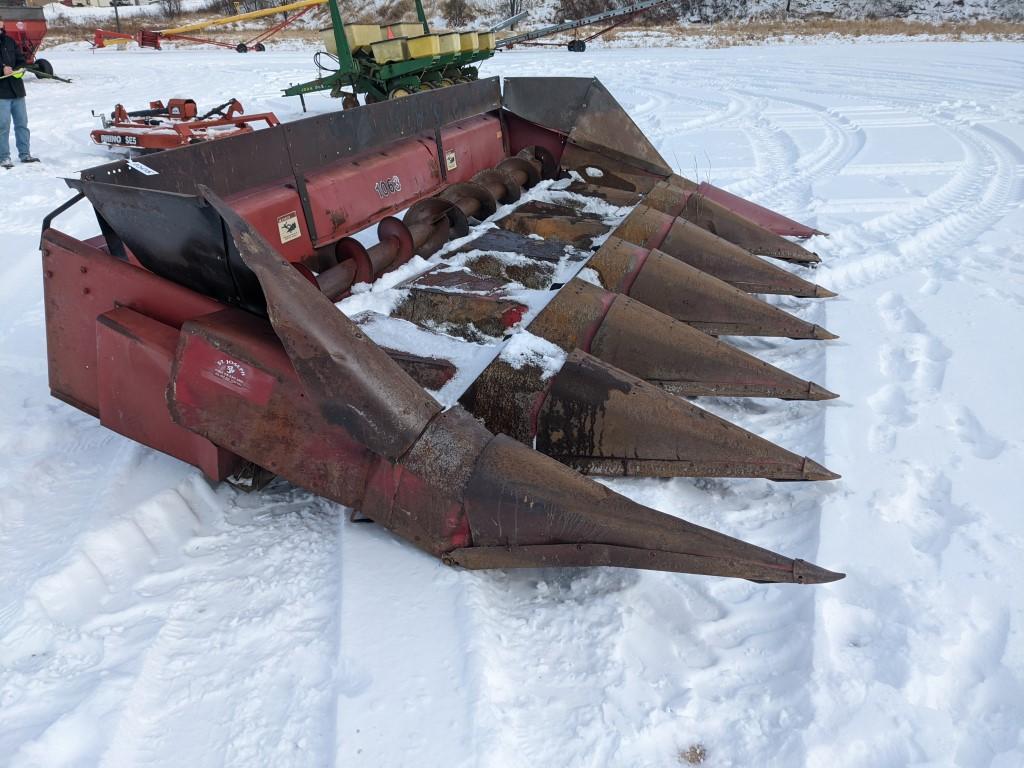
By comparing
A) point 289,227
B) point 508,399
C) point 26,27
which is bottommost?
point 508,399

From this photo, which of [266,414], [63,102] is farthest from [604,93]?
[63,102]

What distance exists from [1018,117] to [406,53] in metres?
7.72

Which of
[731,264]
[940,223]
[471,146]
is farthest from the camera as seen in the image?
[940,223]

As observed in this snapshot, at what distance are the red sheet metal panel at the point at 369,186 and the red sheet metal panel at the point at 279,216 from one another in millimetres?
37

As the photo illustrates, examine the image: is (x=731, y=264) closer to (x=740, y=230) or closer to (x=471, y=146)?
(x=740, y=230)

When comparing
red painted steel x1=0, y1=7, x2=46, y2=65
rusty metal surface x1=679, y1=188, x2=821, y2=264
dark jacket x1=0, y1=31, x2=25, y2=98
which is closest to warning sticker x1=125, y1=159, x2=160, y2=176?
rusty metal surface x1=679, y1=188, x2=821, y2=264

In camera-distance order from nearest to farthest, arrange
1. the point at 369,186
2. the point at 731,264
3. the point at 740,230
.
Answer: the point at 731,264
the point at 369,186
the point at 740,230

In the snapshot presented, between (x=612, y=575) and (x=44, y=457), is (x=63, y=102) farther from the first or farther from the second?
(x=612, y=575)

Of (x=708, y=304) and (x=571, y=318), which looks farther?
(x=708, y=304)

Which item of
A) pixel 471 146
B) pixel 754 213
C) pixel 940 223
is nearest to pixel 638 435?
pixel 754 213

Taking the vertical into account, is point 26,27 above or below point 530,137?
above

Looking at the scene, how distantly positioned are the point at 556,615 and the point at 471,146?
3.72 metres

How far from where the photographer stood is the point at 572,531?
194 cm

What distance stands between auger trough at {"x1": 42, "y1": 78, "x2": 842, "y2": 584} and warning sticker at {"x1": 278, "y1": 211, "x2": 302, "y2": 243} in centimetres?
1
